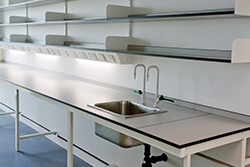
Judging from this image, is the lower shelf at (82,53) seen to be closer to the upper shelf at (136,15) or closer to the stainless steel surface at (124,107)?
the upper shelf at (136,15)

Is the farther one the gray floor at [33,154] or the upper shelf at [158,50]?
the gray floor at [33,154]

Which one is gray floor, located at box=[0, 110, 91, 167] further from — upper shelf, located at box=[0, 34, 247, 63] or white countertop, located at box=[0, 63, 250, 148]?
upper shelf, located at box=[0, 34, 247, 63]

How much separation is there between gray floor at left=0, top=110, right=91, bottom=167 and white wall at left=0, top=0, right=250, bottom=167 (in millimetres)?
242

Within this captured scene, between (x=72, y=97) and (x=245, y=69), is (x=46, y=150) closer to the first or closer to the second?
(x=72, y=97)

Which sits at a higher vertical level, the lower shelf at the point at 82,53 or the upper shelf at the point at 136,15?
the upper shelf at the point at 136,15

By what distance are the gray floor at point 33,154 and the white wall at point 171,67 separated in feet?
0.79

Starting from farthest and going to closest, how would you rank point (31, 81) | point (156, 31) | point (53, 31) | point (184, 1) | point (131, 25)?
point (53, 31)
point (31, 81)
point (131, 25)
point (156, 31)
point (184, 1)

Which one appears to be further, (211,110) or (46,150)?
(46,150)

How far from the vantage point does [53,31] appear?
4.49 m

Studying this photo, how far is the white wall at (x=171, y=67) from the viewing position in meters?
2.22

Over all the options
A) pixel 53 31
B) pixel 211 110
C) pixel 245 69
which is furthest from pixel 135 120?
pixel 53 31

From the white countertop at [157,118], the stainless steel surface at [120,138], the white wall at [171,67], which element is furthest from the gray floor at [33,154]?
the stainless steel surface at [120,138]

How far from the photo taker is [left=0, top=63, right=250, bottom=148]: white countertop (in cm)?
184

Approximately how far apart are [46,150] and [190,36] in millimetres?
2457
